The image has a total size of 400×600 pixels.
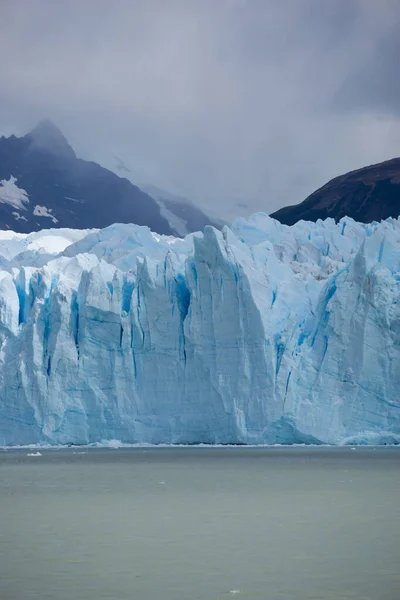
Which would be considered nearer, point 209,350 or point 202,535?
point 202,535

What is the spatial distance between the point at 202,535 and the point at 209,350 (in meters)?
18.0

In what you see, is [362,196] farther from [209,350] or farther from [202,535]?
[202,535]

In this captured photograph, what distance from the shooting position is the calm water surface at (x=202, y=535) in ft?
26.1

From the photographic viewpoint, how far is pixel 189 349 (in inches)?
1146

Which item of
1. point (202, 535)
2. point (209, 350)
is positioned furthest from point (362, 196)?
point (202, 535)

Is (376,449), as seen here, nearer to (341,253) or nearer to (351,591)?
(341,253)

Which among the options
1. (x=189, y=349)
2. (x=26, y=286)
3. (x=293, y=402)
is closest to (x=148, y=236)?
(x=26, y=286)

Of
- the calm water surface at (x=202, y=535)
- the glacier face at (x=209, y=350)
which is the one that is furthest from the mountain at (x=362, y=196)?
the calm water surface at (x=202, y=535)

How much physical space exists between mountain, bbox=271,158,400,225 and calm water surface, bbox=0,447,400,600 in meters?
31.4

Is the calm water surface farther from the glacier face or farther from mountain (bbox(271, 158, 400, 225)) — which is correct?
mountain (bbox(271, 158, 400, 225))

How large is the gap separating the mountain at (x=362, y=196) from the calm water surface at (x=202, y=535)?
31424mm

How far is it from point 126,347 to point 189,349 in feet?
6.99

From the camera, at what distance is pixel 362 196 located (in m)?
52.1

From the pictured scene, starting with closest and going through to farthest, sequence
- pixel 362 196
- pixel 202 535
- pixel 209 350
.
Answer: pixel 202 535, pixel 209 350, pixel 362 196
